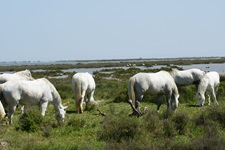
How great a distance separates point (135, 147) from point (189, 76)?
12313mm

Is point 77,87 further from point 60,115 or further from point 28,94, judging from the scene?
point 28,94

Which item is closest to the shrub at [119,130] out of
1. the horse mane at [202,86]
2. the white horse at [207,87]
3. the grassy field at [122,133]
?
the grassy field at [122,133]

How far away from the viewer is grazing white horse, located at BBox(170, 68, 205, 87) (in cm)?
1828

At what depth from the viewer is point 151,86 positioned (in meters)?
12.9

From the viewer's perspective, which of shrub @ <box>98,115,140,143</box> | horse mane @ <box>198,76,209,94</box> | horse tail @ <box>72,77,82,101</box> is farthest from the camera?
horse mane @ <box>198,76,209,94</box>

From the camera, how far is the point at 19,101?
11203mm

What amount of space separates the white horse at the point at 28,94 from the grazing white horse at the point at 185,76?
27.4 ft

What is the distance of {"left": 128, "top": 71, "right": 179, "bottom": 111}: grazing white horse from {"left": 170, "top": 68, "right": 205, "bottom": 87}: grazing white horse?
467 centimetres

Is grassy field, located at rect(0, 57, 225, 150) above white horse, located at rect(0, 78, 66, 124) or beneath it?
beneath

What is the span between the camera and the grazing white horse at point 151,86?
41.2ft

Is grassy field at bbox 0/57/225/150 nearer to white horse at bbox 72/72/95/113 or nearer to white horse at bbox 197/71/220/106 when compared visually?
white horse at bbox 72/72/95/113

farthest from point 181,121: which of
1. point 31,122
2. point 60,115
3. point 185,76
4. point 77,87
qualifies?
point 185,76

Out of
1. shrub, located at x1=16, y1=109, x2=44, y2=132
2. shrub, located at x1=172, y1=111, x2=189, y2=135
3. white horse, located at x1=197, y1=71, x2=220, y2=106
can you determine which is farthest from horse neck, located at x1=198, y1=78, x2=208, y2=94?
shrub, located at x1=16, y1=109, x2=44, y2=132

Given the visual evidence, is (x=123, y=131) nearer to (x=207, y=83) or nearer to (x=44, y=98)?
(x=44, y=98)
